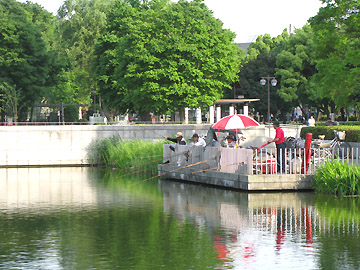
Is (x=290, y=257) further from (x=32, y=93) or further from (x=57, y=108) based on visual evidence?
(x=57, y=108)

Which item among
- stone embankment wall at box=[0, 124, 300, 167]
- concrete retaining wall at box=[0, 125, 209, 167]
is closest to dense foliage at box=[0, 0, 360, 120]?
stone embankment wall at box=[0, 124, 300, 167]

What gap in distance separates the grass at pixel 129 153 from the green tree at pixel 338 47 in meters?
14.0

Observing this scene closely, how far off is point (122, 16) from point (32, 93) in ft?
37.1

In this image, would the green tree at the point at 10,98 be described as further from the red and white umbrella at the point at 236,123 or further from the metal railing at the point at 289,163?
the metal railing at the point at 289,163

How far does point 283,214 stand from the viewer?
2003 centimetres

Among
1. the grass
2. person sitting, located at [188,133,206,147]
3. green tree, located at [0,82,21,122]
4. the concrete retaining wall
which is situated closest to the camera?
person sitting, located at [188,133,206,147]

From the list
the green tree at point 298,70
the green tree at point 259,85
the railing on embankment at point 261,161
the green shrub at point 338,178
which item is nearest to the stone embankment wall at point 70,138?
the railing on embankment at point 261,161

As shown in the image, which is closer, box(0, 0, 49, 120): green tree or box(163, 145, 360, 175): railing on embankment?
box(163, 145, 360, 175): railing on embankment

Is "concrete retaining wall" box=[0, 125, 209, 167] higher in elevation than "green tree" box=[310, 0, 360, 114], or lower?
lower

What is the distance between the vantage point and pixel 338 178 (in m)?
24.3

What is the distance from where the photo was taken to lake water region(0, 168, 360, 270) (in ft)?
45.1

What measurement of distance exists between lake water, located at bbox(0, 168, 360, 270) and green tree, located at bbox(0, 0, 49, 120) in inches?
1492

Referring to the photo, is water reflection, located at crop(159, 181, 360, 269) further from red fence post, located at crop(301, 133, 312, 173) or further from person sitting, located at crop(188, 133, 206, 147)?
person sitting, located at crop(188, 133, 206, 147)

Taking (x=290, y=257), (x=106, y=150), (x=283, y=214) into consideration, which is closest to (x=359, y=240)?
(x=290, y=257)
